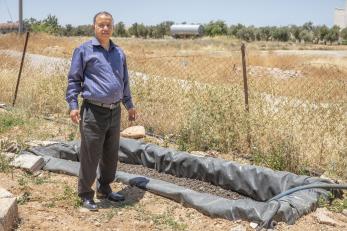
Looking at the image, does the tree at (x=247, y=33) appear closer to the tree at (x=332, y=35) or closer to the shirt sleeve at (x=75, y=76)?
the tree at (x=332, y=35)

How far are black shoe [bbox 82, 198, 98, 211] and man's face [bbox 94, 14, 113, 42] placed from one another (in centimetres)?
150

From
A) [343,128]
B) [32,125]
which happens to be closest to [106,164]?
[343,128]

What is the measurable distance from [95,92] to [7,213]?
1241mm

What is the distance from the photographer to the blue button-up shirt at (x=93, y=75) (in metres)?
4.11

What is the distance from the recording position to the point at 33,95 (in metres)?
8.96

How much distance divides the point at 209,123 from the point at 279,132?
3.46ft

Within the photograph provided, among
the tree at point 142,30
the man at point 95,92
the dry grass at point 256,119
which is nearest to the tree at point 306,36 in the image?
the tree at point 142,30

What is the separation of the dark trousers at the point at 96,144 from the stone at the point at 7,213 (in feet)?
2.47

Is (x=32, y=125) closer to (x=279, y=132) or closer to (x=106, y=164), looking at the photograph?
(x=106, y=164)

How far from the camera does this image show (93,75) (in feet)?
13.6

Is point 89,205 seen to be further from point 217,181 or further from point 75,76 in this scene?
point 217,181

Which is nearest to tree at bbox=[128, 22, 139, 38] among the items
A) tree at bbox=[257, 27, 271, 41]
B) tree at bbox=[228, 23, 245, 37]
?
tree at bbox=[228, 23, 245, 37]

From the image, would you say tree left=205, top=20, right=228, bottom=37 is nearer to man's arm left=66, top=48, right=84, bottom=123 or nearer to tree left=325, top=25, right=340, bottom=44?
tree left=325, top=25, right=340, bottom=44

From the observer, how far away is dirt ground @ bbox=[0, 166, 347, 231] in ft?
12.8
